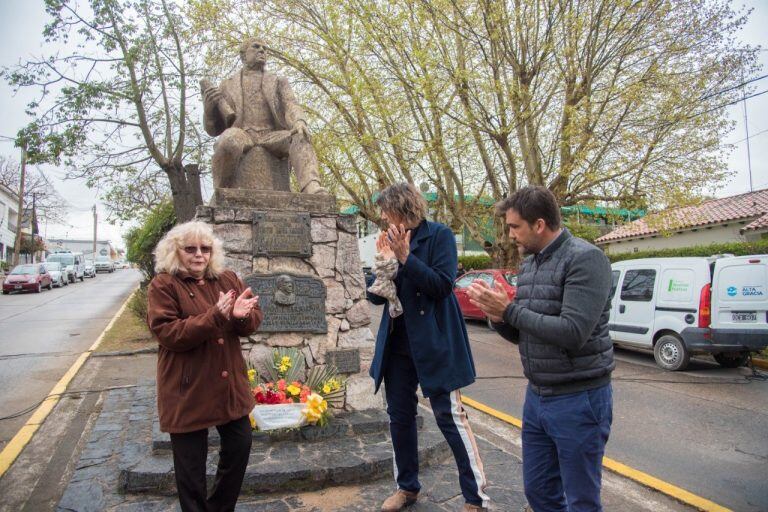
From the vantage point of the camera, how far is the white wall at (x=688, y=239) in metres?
20.9

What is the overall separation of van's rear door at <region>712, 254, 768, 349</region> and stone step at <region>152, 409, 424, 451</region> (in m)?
5.60

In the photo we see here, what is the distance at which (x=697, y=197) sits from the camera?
40.9ft

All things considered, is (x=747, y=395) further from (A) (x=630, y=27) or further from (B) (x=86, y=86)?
(B) (x=86, y=86)

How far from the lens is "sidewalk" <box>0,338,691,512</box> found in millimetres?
3199

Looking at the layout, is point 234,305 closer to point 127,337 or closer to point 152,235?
point 127,337

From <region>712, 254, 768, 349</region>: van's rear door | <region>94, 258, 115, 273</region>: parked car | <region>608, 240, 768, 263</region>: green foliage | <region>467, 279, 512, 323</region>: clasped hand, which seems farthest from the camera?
<region>94, 258, 115, 273</region>: parked car

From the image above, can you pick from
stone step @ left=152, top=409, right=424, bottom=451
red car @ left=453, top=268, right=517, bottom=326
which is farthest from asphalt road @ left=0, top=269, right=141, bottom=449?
red car @ left=453, top=268, right=517, bottom=326

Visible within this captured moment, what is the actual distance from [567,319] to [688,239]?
957 inches

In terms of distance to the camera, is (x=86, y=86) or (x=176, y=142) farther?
(x=176, y=142)

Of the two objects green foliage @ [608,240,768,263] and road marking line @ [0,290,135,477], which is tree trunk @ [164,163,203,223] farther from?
green foliage @ [608,240,768,263]

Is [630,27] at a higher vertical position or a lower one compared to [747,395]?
higher

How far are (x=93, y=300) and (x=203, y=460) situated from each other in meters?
20.9

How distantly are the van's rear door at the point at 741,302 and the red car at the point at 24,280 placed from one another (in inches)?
1055

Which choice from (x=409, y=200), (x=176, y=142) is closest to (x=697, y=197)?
(x=409, y=200)
